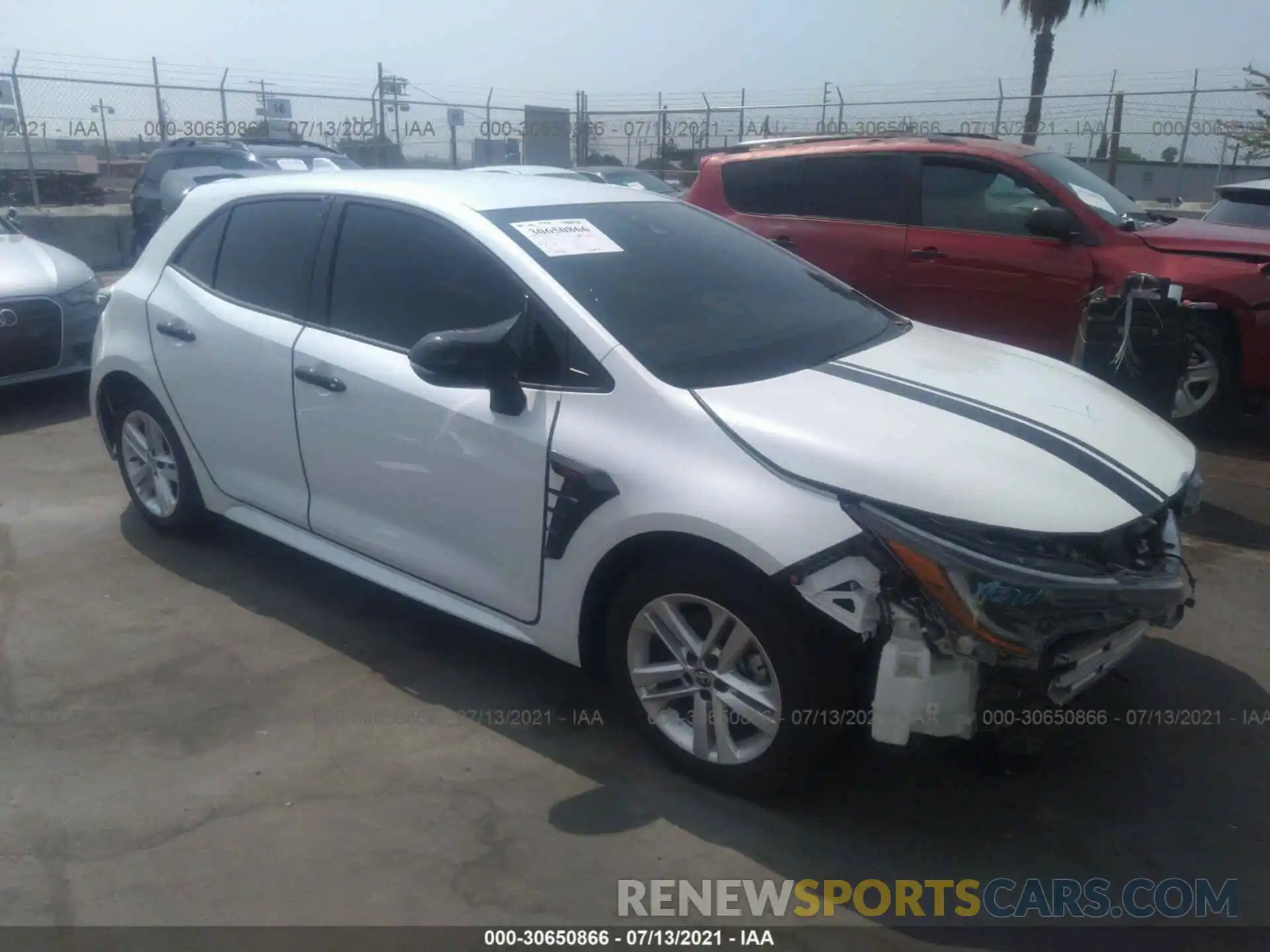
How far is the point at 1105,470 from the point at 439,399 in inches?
79.6

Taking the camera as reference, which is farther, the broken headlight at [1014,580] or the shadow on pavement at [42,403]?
the shadow on pavement at [42,403]

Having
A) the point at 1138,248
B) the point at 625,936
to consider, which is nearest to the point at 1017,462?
the point at 625,936

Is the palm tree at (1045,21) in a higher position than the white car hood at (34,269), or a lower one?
higher

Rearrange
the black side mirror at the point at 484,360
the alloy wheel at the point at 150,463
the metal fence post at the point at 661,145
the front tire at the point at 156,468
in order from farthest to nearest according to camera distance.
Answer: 1. the metal fence post at the point at 661,145
2. the alloy wheel at the point at 150,463
3. the front tire at the point at 156,468
4. the black side mirror at the point at 484,360

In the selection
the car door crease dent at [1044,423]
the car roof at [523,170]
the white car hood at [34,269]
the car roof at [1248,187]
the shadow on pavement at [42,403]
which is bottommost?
the shadow on pavement at [42,403]

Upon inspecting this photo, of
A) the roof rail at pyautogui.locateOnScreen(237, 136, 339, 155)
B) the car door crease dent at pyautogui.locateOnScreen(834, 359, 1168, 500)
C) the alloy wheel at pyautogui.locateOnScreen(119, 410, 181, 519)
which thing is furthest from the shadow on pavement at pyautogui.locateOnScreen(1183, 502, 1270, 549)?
the roof rail at pyautogui.locateOnScreen(237, 136, 339, 155)

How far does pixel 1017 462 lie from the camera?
2.95 m

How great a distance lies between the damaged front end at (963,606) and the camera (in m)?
2.71

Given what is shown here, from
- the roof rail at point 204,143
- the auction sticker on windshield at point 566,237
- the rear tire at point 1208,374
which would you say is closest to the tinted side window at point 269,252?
the auction sticker on windshield at point 566,237

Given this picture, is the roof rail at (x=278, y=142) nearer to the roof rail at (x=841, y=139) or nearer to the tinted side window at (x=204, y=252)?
the roof rail at (x=841, y=139)

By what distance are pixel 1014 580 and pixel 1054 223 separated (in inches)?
184

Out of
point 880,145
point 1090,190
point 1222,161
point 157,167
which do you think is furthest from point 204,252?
point 1222,161

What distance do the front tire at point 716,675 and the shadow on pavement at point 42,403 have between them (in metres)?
5.58

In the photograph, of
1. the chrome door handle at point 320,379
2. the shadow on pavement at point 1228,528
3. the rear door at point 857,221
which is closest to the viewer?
the chrome door handle at point 320,379
